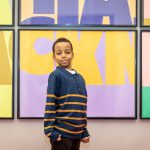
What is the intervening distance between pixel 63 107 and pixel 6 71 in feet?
2.36

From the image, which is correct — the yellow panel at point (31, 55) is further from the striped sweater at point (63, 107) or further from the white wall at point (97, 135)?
the striped sweater at point (63, 107)

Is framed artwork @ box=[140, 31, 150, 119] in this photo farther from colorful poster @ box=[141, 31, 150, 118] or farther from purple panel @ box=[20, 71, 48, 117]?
purple panel @ box=[20, 71, 48, 117]

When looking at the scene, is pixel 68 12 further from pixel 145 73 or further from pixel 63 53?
pixel 145 73

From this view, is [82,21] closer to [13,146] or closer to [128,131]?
[128,131]

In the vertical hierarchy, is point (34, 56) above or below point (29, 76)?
above

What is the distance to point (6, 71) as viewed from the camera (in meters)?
2.03

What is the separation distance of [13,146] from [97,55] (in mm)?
920

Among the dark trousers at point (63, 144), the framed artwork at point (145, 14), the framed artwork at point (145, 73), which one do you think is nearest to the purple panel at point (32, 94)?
the dark trousers at point (63, 144)

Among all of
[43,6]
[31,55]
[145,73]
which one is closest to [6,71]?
[31,55]

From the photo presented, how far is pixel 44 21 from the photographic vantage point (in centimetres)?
204

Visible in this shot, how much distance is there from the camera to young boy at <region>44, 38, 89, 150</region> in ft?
4.81

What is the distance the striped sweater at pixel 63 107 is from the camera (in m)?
1.47

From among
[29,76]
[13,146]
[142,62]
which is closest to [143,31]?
[142,62]

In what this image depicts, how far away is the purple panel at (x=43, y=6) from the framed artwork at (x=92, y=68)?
0.15m
